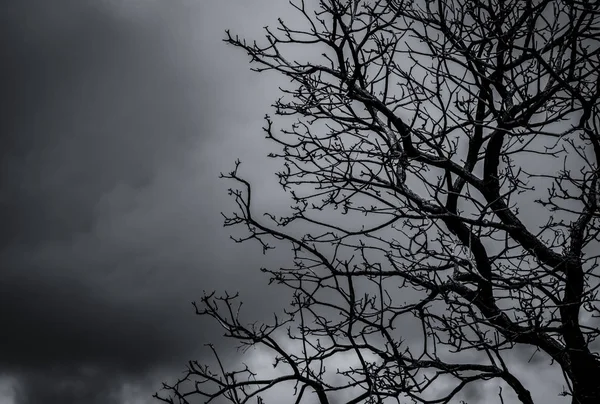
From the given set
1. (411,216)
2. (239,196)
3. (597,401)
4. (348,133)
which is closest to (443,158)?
(411,216)

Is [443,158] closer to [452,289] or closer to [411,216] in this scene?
[411,216]

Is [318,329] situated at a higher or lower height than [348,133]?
lower

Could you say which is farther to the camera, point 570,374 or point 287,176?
point 287,176

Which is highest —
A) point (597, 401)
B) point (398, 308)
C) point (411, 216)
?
point (411, 216)

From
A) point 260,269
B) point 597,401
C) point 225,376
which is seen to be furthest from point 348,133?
Result: point 597,401

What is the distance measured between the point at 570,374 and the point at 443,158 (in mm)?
2533

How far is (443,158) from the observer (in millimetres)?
5781

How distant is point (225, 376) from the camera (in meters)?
4.03

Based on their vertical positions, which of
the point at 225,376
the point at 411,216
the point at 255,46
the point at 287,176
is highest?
the point at 255,46

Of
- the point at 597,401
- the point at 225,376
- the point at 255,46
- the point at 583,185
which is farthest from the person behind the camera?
the point at 255,46

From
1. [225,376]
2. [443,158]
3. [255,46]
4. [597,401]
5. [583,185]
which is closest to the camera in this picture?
[225,376]

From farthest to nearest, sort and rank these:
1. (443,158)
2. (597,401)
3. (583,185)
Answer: (443,158) < (597,401) < (583,185)

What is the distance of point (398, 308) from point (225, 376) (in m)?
1.70

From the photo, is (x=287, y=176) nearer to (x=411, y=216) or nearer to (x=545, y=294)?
(x=411, y=216)
